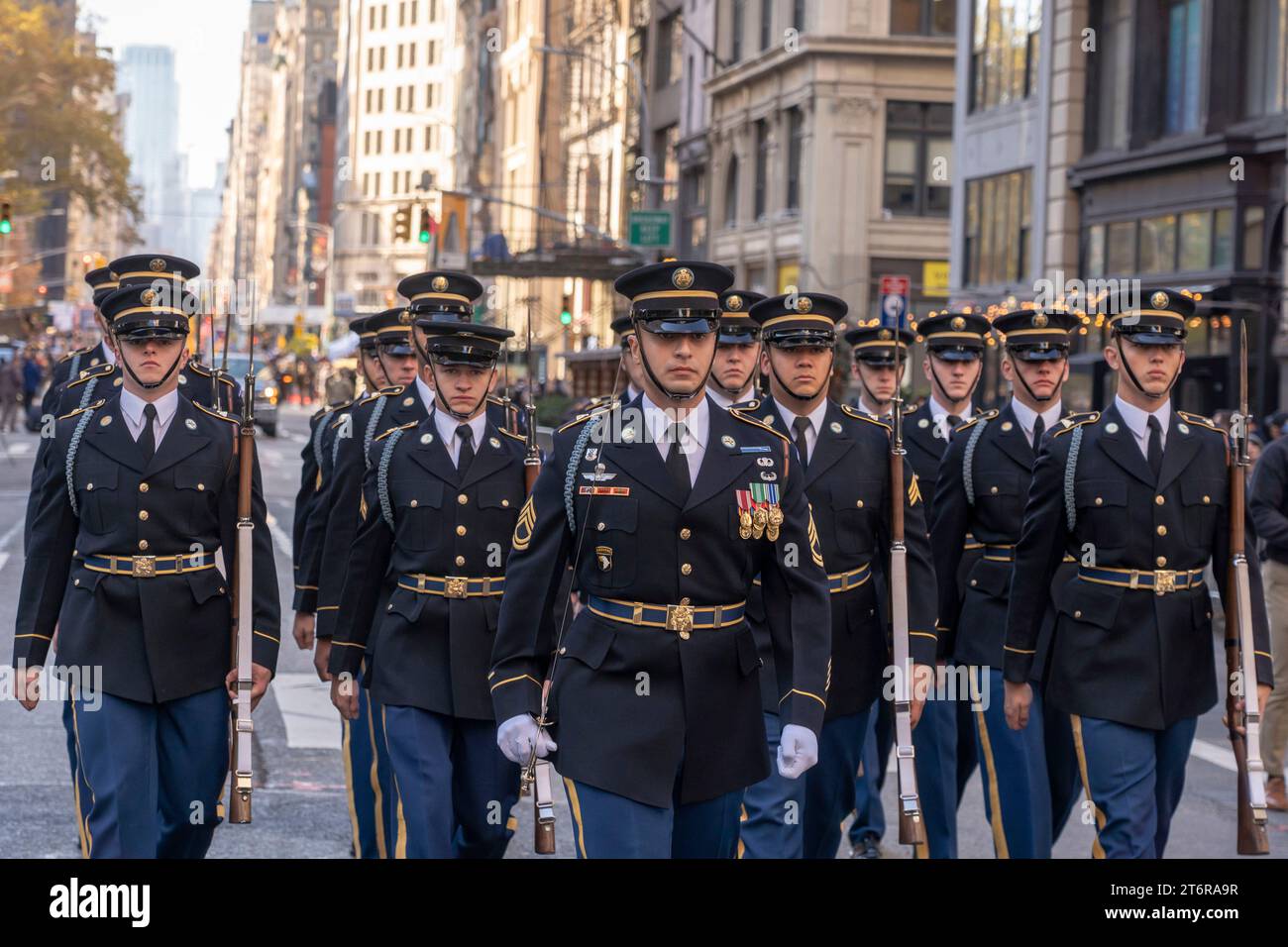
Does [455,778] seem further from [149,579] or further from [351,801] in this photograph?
[149,579]

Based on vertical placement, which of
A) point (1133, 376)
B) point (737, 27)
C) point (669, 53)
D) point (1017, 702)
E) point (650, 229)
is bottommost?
point (1017, 702)

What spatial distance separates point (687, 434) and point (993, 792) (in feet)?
10.5

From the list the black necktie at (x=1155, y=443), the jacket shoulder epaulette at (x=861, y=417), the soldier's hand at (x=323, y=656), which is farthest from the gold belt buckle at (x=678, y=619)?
the soldier's hand at (x=323, y=656)

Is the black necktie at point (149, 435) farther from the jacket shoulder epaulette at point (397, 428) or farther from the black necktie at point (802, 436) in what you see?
the black necktie at point (802, 436)

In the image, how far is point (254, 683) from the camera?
7887 millimetres

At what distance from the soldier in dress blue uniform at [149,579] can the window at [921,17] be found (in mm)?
42764

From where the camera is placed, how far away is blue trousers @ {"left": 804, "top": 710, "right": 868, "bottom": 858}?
8523 mm

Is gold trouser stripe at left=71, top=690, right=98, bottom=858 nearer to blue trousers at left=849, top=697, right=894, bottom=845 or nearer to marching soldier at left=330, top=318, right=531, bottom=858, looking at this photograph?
marching soldier at left=330, top=318, right=531, bottom=858

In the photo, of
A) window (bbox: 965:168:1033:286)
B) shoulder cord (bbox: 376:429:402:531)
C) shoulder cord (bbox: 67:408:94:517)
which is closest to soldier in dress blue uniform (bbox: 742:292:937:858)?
shoulder cord (bbox: 376:429:402:531)

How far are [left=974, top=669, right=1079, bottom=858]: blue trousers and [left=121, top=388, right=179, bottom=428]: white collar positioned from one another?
3.58m

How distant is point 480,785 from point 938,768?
226 centimetres

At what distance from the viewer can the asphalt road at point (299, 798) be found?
960 cm

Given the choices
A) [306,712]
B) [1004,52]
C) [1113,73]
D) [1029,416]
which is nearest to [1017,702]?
[1029,416]
